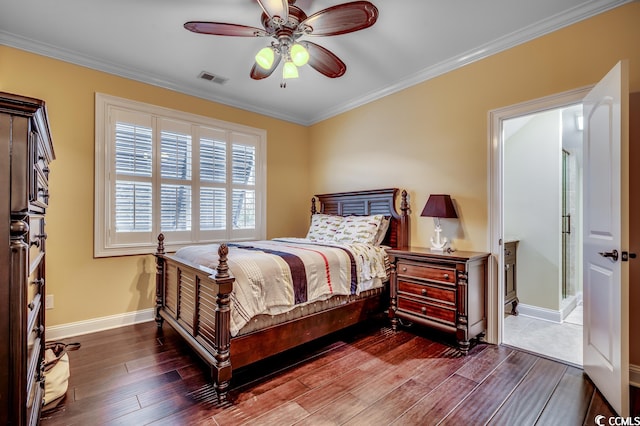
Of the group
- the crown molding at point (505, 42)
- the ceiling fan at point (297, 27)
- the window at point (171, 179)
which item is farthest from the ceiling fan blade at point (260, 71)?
the crown molding at point (505, 42)

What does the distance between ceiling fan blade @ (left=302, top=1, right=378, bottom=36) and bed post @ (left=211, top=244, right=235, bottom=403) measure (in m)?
1.68

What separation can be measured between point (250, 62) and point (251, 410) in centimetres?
319

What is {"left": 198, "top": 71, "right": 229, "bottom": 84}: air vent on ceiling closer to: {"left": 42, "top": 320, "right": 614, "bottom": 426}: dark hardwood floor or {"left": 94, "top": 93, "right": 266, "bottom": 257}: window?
{"left": 94, "top": 93, "right": 266, "bottom": 257}: window

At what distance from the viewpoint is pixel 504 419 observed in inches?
70.6

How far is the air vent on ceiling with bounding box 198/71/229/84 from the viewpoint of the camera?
3.49 meters

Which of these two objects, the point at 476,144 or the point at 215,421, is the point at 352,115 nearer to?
the point at 476,144

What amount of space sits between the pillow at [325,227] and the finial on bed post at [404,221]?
811 millimetres

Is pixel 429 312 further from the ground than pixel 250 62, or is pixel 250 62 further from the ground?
pixel 250 62

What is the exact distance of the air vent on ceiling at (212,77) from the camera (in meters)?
3.49

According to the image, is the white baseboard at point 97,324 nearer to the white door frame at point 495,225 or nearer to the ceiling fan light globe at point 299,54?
the ceiling fan light globe at point 299,54

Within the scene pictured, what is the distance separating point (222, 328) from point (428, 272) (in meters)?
1.92

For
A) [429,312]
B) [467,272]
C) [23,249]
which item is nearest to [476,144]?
[467,272]

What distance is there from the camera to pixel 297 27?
2252 millimetres

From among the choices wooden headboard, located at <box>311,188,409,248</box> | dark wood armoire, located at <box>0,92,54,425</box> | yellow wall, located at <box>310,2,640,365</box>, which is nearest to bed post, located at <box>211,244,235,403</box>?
dark wood armoire, located at <box>0,92,54,425</box>
